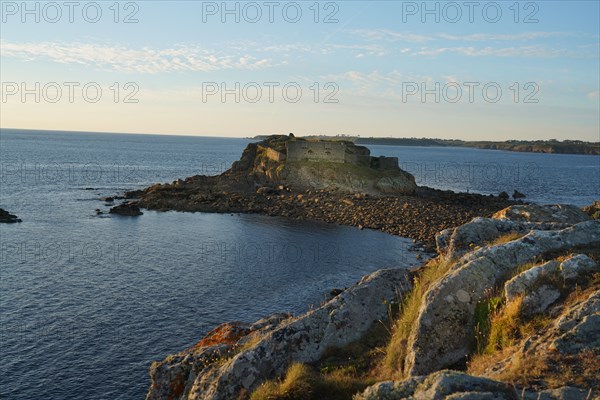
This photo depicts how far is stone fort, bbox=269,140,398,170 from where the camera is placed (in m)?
83.8

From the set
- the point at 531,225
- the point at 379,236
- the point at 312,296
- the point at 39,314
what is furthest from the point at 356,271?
the point at 531,225

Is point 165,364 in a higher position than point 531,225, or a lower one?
lower

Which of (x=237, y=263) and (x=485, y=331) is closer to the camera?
(x=485, y=331)

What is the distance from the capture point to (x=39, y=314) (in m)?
28.6

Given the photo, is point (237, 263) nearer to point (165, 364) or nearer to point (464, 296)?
point (165, 364)

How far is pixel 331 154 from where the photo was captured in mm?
83938

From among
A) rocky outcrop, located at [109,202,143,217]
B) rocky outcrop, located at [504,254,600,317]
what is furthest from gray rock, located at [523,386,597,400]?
rocky outcrop, located at [109,202,143,217]

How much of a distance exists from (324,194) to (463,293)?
65114mm

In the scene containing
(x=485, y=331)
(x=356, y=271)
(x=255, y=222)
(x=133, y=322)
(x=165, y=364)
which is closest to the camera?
(x=485, y=331)

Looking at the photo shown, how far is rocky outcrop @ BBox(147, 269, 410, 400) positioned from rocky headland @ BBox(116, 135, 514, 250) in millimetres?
40152

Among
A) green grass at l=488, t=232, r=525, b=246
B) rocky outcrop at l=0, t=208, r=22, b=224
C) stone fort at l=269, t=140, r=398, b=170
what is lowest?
rocky outcrop at l=0, t=208, r=22, b=224

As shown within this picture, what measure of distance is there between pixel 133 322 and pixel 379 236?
31.3m

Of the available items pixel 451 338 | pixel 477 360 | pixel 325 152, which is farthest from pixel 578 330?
pixel 325 152

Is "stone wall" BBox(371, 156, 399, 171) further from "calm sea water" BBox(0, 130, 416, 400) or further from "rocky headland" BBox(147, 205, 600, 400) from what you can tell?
"rocky headland" BBox(147, 205, 600, 400)
